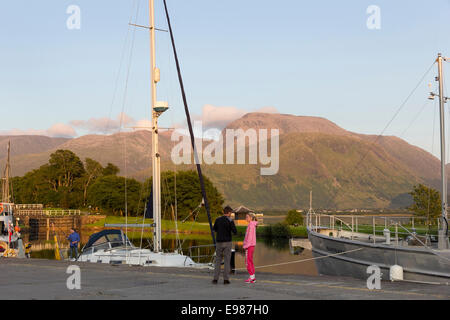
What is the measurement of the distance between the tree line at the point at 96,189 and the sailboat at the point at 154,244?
81097mm

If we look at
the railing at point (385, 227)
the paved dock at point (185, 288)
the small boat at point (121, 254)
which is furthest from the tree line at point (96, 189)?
the paved dock at point (185, 288)

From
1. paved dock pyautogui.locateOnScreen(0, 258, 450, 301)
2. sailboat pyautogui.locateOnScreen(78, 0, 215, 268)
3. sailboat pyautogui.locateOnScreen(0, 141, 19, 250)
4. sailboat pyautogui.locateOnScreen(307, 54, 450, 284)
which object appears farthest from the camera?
sailboat pyautogui.locateOnScreen(0, 141, 19, 250)

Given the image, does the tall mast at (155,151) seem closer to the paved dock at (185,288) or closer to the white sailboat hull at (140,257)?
the white sailboat hull at (140,257)

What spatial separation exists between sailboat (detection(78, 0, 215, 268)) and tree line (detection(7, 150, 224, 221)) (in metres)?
81.1

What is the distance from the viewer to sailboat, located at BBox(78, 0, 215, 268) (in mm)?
27102

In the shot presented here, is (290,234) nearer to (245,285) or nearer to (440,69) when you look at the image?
(440,69)

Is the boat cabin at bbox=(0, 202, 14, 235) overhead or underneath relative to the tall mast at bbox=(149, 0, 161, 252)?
underneath

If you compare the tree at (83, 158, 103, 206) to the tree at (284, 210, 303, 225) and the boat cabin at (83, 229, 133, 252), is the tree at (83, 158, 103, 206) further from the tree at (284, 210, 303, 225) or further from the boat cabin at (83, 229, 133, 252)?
the boat cabin at (83, 229, 133, 252)

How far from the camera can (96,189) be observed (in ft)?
475

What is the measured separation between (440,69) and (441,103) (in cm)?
210

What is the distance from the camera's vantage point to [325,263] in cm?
3494

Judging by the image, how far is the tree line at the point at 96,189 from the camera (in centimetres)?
12369

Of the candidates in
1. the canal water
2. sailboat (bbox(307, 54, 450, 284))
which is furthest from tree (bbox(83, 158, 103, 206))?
sailboat (bbox(307, 54, 450, 284))
